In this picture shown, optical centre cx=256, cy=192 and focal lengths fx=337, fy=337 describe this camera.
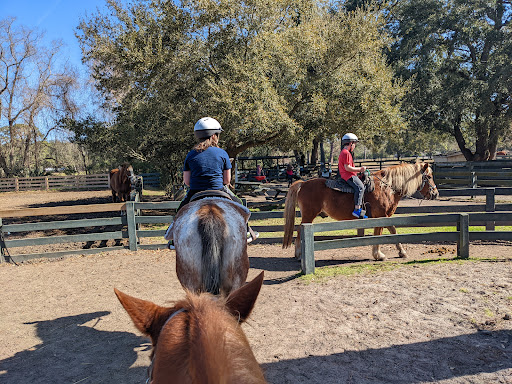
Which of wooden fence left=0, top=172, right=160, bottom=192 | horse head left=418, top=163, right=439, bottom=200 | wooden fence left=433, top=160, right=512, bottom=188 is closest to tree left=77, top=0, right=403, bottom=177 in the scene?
horse head left=418, top=163, right=439, bottom=200

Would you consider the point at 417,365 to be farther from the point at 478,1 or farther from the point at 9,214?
the point at 478,1

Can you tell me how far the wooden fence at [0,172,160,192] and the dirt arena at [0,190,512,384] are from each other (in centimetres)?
2478

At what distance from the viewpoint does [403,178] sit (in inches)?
321

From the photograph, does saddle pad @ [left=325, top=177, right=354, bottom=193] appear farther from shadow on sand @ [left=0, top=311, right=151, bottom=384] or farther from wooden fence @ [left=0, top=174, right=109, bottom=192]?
wooden fence @ [left=0, top=174, right=109, bottom=192]

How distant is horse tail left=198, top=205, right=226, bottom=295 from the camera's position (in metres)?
2.63

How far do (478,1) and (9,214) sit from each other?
2765 cm

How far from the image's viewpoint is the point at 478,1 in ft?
71.3

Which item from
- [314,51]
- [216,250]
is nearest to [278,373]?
[216,250]

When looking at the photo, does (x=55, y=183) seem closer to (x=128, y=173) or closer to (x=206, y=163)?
(x=128, y=173)

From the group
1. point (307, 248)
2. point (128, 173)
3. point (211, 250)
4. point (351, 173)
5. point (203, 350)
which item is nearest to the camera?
point (203, 350)

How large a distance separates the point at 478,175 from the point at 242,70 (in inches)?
636

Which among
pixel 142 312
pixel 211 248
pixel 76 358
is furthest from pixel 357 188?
pixel 142 312

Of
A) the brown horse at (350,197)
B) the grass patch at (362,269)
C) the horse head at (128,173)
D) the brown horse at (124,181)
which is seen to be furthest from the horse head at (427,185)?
the brown horse at (124,181)

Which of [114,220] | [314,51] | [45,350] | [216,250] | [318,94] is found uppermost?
[314,51]
